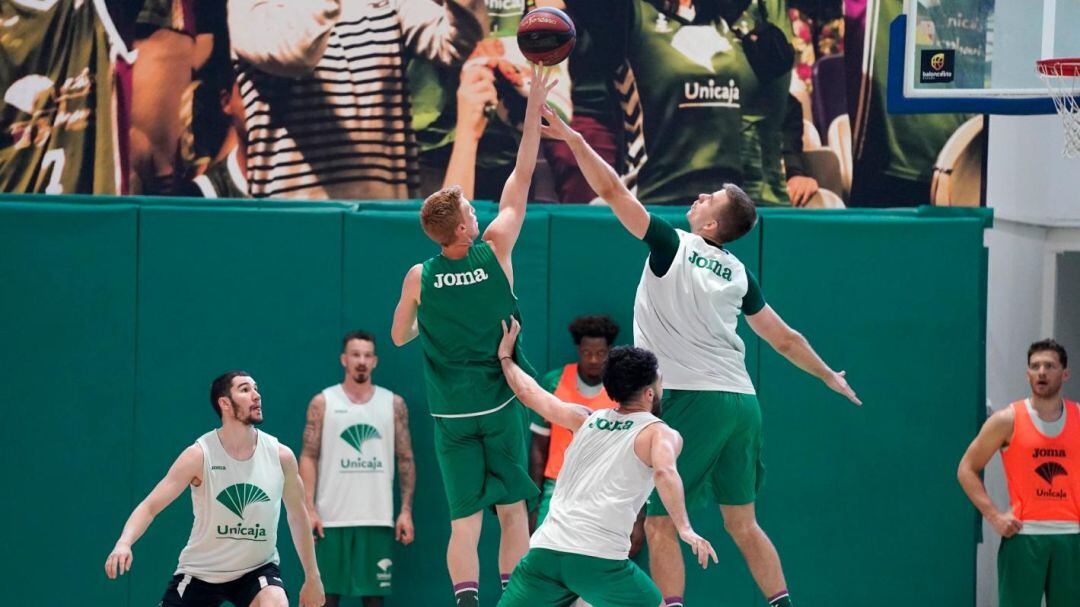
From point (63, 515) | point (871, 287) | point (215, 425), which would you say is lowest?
point (63, 515)

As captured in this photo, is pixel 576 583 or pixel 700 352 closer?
pixel 576 583

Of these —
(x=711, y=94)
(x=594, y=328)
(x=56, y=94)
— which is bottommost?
(x=594, y=328)

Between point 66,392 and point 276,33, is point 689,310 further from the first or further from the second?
point 66,392

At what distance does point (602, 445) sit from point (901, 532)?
16.3 feet

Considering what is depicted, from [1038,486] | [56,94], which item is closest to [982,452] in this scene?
[1038,486]

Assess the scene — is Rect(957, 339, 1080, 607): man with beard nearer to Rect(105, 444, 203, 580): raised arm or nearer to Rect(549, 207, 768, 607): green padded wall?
Rect(549, 207, 768, 607): green padded wall

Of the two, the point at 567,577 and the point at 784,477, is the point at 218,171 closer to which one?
the point at 784,477

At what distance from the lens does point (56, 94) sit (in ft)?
35.0

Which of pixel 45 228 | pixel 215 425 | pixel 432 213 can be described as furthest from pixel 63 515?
pixel 432 213

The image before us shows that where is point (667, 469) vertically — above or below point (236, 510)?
above

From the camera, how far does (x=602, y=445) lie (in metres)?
6.32

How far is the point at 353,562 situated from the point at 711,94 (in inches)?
162

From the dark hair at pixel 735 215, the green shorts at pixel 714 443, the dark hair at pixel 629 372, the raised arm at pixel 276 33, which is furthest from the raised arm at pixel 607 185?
the raised arm at pixel 276 33

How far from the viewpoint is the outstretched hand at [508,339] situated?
7.10 m
